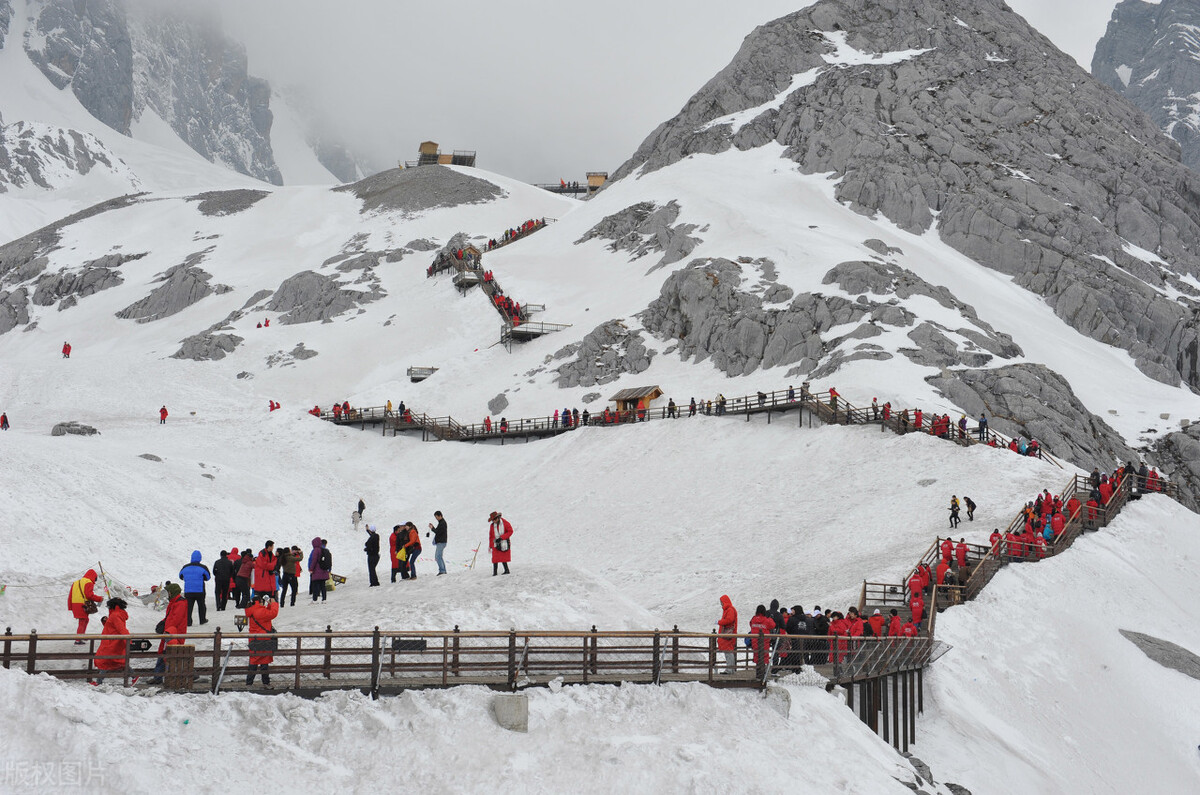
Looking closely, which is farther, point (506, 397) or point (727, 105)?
point (727, 105)

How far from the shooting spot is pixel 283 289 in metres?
86.0

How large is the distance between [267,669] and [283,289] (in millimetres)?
78612

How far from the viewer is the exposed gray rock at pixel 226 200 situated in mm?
121125

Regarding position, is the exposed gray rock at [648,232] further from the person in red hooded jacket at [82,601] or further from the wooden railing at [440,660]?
the person in red hooded jacket at [82,601]

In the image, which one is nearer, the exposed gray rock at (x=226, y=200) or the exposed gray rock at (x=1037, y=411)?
the exposed gray rock at (x=1037, y=411)

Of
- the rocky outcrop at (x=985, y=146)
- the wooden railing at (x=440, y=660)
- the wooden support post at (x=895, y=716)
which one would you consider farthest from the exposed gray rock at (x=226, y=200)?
the wooden support post at (x=895, y=716)

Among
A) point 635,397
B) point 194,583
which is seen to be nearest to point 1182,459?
point 635,397

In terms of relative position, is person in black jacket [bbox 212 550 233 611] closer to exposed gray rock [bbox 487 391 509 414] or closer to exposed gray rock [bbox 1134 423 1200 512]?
exposed gray rock [bbox 487 391 509 414]

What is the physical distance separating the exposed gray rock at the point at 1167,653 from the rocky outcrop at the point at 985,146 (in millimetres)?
48447

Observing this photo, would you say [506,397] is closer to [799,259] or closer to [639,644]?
[799,259]

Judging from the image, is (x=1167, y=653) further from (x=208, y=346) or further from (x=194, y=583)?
(x=208, y=346)

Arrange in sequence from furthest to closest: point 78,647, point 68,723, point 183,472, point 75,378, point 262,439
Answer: point 75,378, point 262,439, point 183,472, point 78,647, point 68,723

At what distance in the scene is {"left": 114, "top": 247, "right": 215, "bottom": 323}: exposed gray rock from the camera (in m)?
88.9

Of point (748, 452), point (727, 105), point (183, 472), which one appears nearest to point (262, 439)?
point (183, 472)
